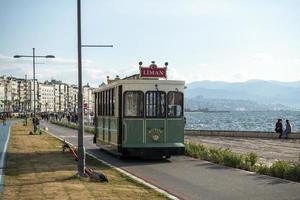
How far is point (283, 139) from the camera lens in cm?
3928

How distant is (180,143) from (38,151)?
7352 mm

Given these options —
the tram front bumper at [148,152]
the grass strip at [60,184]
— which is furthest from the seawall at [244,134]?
the grass strip at [60,184]

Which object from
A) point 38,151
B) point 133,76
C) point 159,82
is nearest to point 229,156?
point 159,82

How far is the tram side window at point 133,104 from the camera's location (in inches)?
882

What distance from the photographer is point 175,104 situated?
74.9 feet

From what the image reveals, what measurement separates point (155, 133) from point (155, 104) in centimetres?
113

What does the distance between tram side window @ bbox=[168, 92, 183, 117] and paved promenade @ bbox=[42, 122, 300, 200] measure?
195 centimetres

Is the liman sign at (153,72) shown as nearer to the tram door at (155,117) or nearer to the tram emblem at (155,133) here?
the tram door at (155,117)

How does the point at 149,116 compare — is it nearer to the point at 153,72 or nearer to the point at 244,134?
the point at 153,72

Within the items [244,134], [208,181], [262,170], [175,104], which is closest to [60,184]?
[208,181]

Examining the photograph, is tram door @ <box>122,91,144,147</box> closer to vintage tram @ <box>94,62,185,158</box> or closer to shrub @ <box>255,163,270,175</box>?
vintage tram @ <box>94,62,185,158</box>

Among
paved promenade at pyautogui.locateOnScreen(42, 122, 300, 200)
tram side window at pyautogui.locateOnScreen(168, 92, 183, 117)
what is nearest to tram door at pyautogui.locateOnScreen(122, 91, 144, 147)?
paved promenade at pyautogui.locateOnScreen(42, 122, 300, 200)

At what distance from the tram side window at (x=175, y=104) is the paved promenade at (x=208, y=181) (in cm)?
195

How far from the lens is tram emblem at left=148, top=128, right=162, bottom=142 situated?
22375mm
